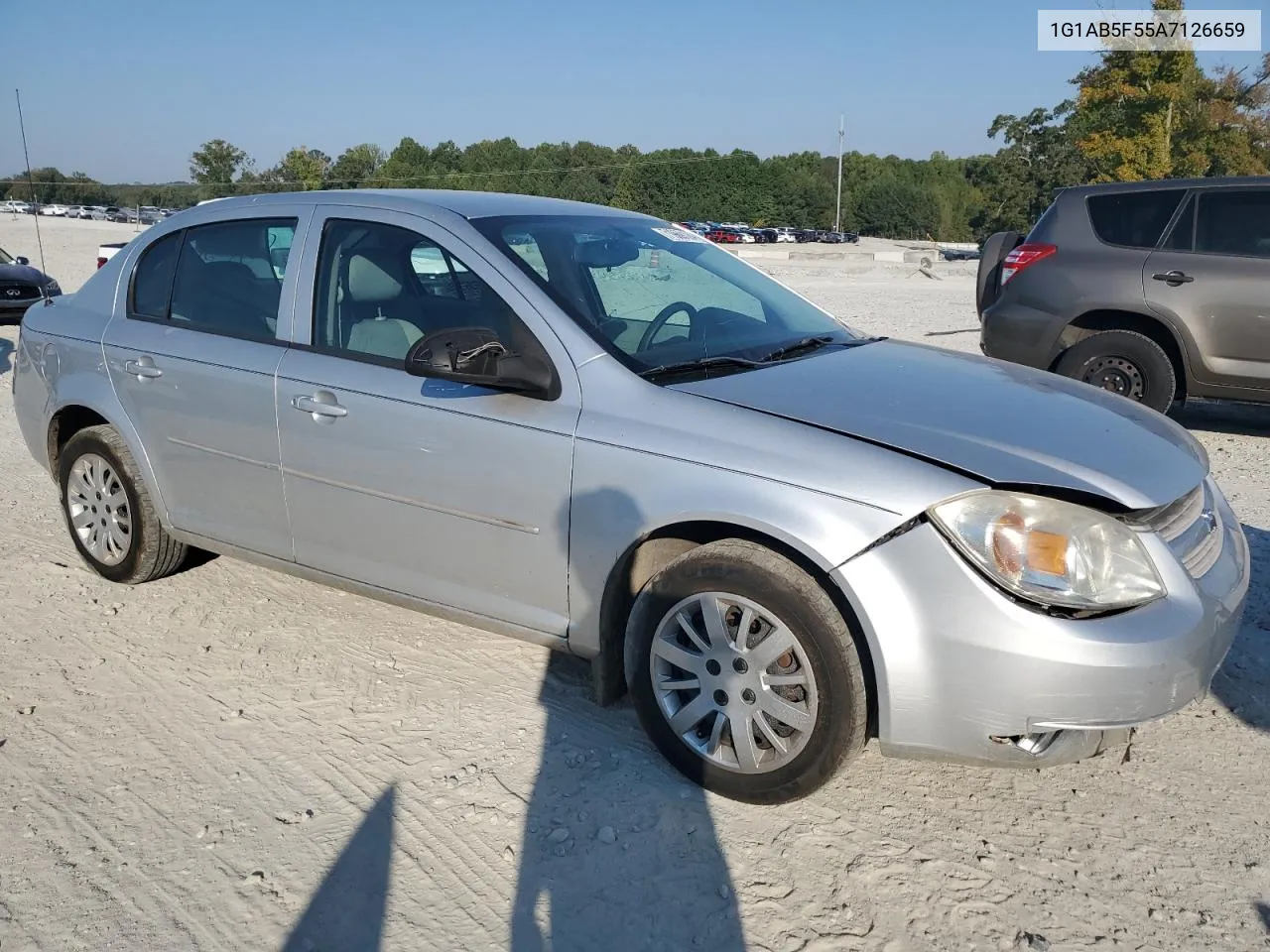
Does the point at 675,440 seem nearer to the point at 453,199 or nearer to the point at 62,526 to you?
the point at 453,199

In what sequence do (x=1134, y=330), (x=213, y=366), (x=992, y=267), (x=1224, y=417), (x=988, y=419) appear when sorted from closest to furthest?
(x=988, y=419) < (x=213, y=366) < (x=1134, y=330) < (x=992, y=267) < (x=1224, y=417)

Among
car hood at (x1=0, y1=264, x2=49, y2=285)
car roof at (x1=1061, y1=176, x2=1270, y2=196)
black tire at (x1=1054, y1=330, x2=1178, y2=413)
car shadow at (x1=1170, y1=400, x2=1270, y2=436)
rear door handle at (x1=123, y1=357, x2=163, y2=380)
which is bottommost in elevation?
car shadow at (x1=1170, y1=400, x2=1270, y2=436)

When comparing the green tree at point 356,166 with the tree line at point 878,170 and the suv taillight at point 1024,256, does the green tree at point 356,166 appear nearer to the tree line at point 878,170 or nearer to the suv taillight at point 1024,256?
the tree line at point 878,170

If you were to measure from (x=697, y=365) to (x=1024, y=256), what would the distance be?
536 cm

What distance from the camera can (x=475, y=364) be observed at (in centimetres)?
331

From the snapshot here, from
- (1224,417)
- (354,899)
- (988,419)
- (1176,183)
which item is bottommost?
(354,899)

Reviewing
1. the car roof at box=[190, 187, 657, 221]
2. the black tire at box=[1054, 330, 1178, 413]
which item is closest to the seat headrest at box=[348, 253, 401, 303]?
the car roof at box=[190, 187, 657, 221]

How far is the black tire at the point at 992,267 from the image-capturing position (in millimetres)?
8312

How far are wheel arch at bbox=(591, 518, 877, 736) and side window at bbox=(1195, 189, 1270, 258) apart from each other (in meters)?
5.88

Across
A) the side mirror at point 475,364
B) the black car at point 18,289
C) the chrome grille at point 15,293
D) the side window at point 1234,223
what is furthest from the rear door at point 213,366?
the chrome grille at point 15,293

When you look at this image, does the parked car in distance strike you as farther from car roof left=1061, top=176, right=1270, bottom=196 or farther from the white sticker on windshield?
car roof left=1061, top=176, right=1270, bottom=196

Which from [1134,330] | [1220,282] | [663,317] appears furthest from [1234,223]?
[663,317]

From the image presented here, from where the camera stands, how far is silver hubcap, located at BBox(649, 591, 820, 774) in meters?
2.93

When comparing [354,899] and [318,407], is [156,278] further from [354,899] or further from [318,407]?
[354,899]
